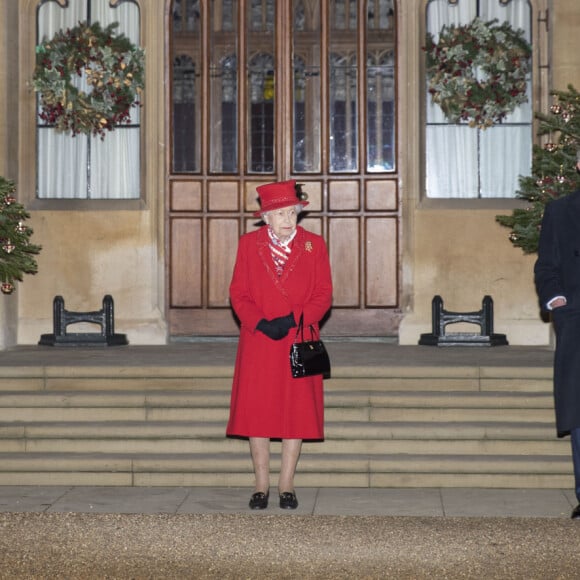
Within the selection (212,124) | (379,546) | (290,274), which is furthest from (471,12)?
(379,546)

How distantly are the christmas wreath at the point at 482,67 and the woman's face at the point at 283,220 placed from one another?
513cm

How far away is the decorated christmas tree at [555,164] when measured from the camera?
10.1m

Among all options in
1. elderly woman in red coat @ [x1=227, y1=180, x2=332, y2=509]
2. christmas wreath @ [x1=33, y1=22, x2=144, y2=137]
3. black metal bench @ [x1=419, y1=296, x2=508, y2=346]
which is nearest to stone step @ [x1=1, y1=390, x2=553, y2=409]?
elderly woman in red coat @ [x1=227, y1=180, x2=332, y2=509]

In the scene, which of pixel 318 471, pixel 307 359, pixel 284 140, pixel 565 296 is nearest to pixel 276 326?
pixel 307 359

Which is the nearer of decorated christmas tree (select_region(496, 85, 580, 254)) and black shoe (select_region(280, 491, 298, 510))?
black shoe (select_region(280, 491, 298, 510))

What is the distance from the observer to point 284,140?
12.7 m

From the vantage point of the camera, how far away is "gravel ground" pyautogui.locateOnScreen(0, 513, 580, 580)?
6.25 metres

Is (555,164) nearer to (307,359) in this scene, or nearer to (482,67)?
(482,67)

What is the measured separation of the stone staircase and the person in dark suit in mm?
1258

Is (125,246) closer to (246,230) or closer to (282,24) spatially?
(246,230)

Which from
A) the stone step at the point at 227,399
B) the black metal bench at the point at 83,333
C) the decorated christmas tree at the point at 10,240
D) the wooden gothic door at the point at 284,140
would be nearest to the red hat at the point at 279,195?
the stone step at the point at 227,399

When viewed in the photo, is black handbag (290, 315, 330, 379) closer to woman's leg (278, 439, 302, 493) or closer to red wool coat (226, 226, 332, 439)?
red wool coat (226, 226, 332, 439)

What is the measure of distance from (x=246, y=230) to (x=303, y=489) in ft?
15.0

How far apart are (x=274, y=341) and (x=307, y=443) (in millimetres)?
1406
